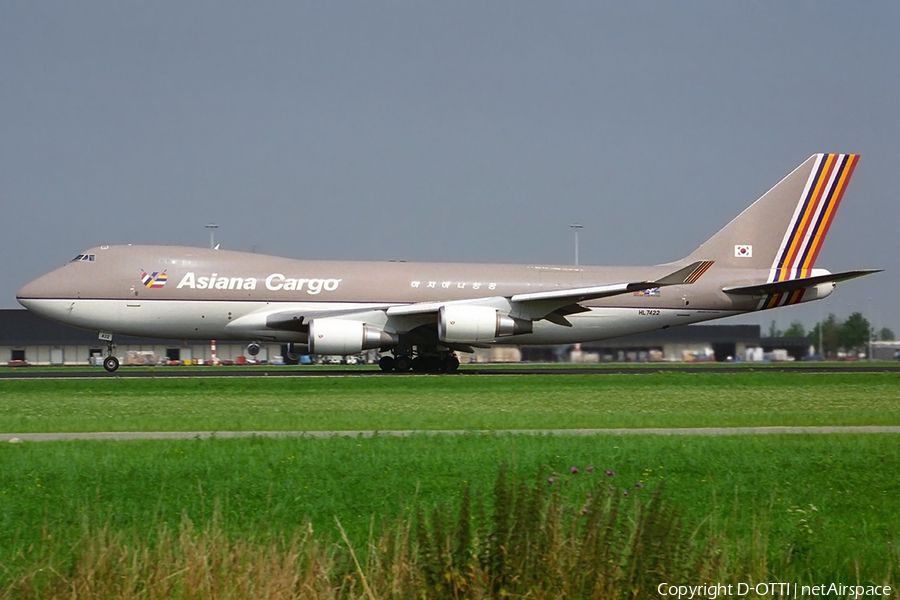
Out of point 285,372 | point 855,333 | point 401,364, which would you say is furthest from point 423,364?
point 855,333

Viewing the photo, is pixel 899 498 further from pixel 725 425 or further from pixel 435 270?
pixel 435 270

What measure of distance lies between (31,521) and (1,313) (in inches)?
3052

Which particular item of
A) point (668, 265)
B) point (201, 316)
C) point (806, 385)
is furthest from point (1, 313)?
point (806, 385)

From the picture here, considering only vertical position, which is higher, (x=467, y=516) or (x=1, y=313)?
(x=1, y=313)

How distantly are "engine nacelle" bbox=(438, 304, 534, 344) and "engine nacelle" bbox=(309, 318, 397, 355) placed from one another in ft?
8.93

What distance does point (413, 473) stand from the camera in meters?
12.8

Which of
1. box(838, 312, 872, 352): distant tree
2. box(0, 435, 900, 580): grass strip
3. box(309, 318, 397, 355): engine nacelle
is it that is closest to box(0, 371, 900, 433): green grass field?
box(309, 318, 397, 355): engine nacelle

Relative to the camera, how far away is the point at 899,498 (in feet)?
40.3

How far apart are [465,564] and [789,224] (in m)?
38.8

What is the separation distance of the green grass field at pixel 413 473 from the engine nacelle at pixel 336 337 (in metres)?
12.3

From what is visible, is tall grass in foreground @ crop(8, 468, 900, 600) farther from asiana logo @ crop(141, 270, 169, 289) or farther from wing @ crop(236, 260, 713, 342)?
asiana logo @ crop(141, 270, 169, 289)

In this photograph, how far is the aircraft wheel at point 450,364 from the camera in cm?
3841

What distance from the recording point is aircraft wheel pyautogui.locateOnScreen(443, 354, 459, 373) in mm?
38406

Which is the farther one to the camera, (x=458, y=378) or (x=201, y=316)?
(x=201, y=316)
